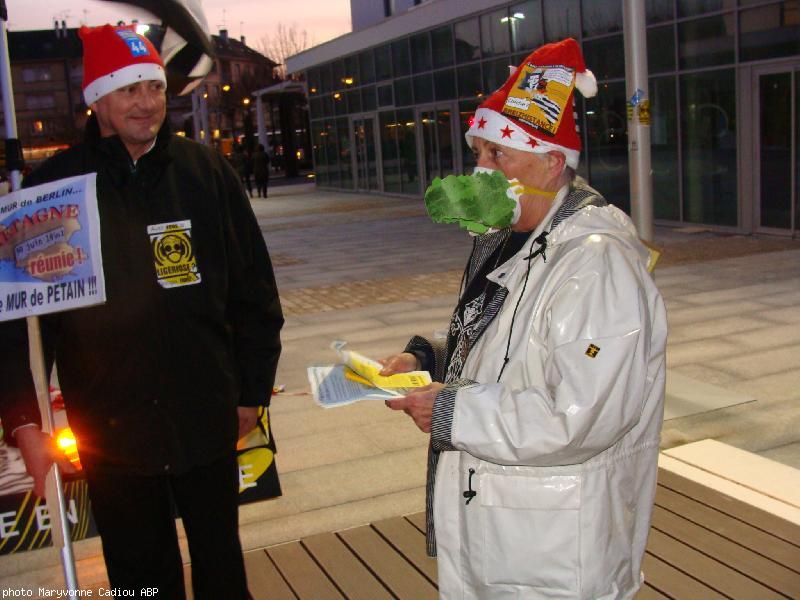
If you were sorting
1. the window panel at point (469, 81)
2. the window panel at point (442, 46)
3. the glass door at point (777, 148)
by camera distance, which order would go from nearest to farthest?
1. the glass door at point (777, 148)
2. the window panel at point (469, 81)
3. the window panel at point (442, 46)

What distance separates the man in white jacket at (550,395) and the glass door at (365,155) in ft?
81.3

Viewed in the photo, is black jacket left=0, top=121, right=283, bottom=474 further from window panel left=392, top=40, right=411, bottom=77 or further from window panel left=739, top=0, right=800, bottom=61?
window panel left=392, top=40, right=411, bottom=77

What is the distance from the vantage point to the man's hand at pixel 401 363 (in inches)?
94.4

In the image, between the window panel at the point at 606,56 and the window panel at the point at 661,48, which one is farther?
the window panel at the point at 606,56

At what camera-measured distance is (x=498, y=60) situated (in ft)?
62.8

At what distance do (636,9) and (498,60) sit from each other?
45.2 ft

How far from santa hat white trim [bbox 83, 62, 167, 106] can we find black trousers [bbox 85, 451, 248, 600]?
1.09m

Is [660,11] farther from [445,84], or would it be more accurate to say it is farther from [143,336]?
[143,336]

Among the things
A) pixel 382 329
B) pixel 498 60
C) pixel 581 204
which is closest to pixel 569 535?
pixel 581 204

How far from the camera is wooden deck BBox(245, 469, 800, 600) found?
319 centimetres

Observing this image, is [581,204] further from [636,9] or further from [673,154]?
[673,154]

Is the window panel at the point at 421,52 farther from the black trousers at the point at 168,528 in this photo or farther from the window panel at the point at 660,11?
the black trousers at the point at 168,528

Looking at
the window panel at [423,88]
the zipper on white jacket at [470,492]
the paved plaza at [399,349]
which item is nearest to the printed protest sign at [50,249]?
the paved plaza at [399,349]

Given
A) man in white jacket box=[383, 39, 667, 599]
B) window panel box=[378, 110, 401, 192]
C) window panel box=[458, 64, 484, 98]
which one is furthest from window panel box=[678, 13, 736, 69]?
window panel box=[378, 110, 401, 192]
